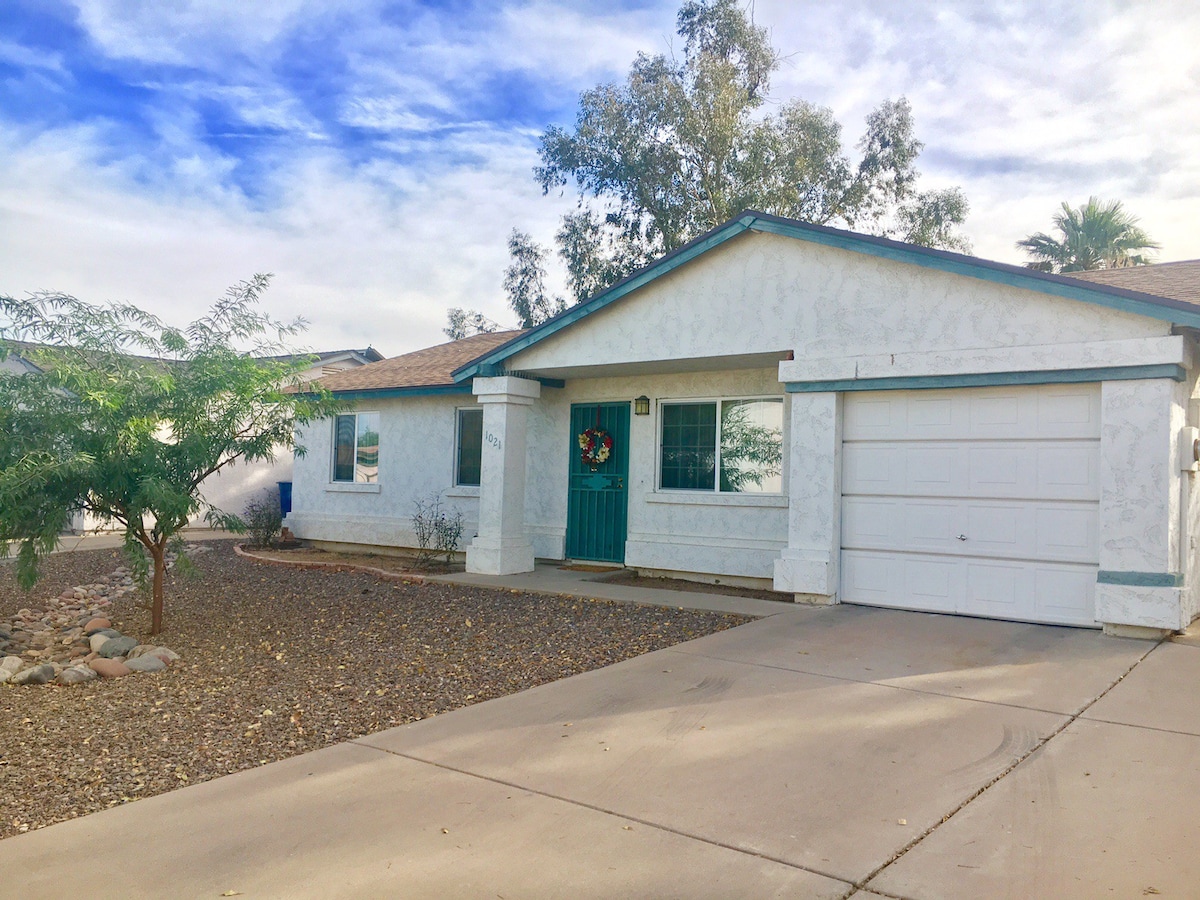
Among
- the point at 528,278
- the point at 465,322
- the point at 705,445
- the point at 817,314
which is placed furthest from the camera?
the point at 465,322

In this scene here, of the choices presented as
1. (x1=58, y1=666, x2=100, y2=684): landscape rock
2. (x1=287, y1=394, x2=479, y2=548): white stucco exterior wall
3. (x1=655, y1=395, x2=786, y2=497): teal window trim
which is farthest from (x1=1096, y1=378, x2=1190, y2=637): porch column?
(x1=287, y1=394, x2=479, y2=548): white stucco exterior wall

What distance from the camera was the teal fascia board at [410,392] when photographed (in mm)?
13891

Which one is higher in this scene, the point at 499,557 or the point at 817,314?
the point at 817,314

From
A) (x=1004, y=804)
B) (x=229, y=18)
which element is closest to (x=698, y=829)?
(x=1004, y=804)

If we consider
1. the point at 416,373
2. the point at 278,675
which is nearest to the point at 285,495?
the point at 416,373

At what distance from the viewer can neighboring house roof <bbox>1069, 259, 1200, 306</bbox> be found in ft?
27.9

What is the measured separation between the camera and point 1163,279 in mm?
9797

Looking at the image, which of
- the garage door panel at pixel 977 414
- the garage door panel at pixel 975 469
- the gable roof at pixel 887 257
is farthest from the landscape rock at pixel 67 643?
the garage door panel at pixel 977 414

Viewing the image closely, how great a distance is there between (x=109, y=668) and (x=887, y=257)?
7.93 meters

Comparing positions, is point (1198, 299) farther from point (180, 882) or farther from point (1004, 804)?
point (180, 882)

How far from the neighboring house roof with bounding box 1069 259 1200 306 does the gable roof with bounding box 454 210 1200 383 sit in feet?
0.95

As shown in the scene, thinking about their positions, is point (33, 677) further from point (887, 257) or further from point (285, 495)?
point (285, 495)

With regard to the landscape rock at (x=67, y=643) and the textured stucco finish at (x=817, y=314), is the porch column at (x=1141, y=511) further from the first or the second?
the landscape rock at (x=67, y=643)

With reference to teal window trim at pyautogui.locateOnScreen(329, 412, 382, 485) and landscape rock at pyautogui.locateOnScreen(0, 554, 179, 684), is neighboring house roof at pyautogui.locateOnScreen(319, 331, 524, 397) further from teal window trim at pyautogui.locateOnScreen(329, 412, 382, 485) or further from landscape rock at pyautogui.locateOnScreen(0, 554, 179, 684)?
landscape rock at pyautogui.locateOnScreen(0, 554, 179, 684)
